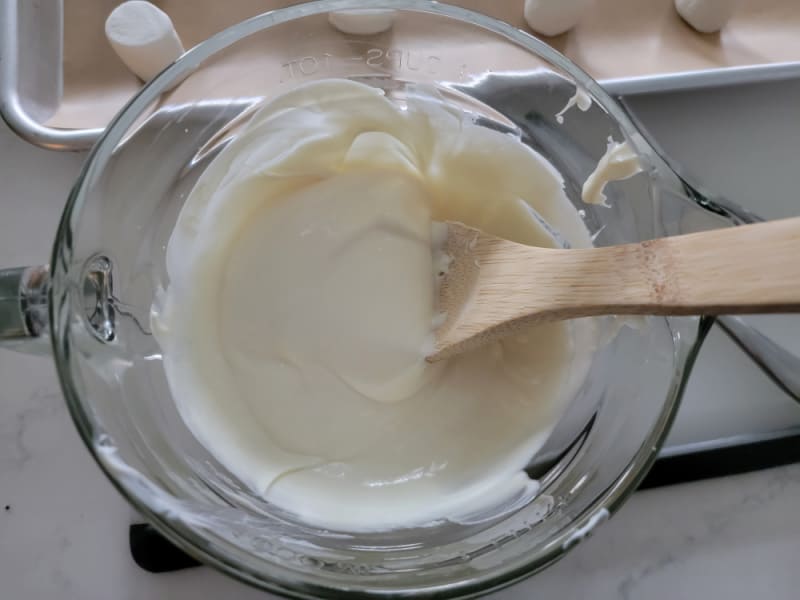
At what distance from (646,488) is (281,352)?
448mm

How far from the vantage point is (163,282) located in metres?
0.69

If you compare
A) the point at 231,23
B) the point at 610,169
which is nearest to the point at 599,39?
the point at 610,169

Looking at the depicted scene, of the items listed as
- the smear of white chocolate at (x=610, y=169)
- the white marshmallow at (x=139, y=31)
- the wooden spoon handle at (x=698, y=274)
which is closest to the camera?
the wooden spoon handle at (x=698, y=274)

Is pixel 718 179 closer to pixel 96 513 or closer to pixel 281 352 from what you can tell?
pixel 281 352

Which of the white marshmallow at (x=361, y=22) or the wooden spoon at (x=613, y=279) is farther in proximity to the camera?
the white marshmallow at (x=361, y=22)

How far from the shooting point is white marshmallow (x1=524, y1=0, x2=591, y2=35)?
0.89 metres

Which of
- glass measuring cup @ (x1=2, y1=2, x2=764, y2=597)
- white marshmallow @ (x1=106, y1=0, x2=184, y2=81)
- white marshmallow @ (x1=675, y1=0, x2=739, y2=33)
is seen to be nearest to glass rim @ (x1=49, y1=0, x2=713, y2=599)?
glass measuring cup @ (x1=2, y1=2, x2=764, y2=597)

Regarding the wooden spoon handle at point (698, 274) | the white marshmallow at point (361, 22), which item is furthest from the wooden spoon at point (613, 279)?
the white marshmallow at point (361, 22)

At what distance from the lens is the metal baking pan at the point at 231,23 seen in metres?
0.86

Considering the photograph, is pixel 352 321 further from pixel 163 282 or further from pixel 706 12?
pixel 706 12

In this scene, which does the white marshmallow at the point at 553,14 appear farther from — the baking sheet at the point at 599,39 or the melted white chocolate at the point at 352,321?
the melted white chocolate at the point at 352,321

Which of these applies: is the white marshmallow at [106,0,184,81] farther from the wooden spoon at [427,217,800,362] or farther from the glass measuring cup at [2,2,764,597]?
the wooden spoon at [427,217,800,362]

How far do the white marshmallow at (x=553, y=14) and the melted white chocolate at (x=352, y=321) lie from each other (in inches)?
10.7

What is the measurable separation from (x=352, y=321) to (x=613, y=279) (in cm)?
29
